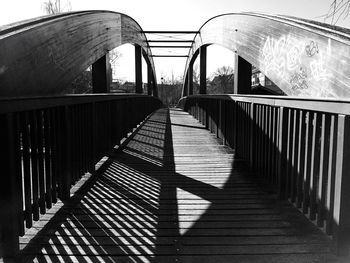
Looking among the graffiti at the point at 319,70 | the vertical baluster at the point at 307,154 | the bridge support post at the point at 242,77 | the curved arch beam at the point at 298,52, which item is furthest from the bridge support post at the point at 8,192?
the bridge support post at the point at 242,77

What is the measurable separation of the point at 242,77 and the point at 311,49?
3.67m

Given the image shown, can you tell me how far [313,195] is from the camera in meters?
3.07

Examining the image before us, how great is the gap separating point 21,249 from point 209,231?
1.43 metres

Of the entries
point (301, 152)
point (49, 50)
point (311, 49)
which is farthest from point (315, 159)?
point (49, 50)

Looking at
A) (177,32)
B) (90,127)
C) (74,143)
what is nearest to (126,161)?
(90,127)

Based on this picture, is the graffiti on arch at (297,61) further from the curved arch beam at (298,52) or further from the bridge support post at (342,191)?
the bridge support post at (342,191)

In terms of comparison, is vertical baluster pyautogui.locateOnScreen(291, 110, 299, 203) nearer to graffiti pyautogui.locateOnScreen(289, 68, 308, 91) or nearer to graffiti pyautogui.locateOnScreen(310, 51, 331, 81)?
graffiti pyautogui.locateOnScreen(310, 51, 331, 81)

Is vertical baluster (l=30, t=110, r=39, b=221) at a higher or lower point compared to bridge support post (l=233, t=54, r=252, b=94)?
lower

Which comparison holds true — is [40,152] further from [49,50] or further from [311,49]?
[311,49]

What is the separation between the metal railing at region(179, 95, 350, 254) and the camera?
2.53 meters

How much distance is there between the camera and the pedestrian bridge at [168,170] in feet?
8.67

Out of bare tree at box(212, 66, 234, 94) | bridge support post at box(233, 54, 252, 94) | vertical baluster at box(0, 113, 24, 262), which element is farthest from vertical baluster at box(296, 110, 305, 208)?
bare tree at box(212, 66, 234, 94)

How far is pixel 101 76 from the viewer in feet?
26.3

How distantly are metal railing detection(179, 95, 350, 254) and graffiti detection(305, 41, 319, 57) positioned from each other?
1614 mm
